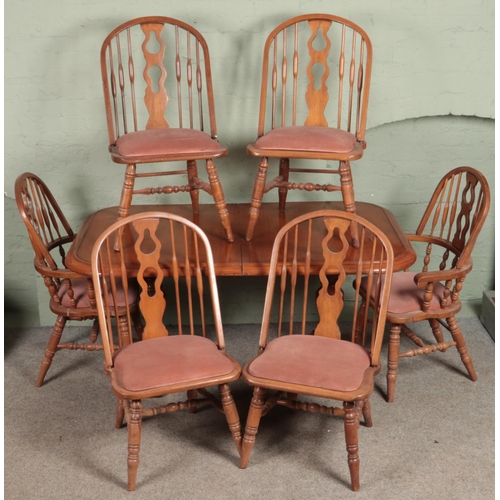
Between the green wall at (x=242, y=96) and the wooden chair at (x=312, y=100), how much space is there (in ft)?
0.40

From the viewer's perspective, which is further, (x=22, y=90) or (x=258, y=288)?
(x=258, y=288)

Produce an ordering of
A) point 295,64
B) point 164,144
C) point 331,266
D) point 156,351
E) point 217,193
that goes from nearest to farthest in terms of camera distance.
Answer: point 156,351 → point 331,266 → point 164,144 → point 217,193 → point 295,64

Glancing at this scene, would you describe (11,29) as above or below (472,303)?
above

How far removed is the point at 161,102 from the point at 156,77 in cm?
30

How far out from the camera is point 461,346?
3756mm

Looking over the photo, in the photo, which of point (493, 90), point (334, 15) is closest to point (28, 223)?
point (334, 15)

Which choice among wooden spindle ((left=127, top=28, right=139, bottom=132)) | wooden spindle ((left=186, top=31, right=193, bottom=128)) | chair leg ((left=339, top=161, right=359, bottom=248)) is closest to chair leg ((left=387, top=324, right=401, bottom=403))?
chair leg ((left=339, top=161, right=359, bottom=248))

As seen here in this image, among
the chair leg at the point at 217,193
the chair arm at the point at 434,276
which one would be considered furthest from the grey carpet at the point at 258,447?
the chair leg at the point at 217,193

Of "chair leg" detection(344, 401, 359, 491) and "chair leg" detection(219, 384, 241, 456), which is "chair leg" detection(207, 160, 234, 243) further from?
"chair leg" detection(344, 401, 359, 491)

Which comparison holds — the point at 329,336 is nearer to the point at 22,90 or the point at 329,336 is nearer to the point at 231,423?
the point at 231,423

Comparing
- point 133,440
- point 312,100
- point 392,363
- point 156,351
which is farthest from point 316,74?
point 133,440

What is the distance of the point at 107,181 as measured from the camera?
4160 mm

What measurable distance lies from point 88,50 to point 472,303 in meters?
2.73

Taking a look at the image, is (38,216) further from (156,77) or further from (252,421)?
(252,421)
